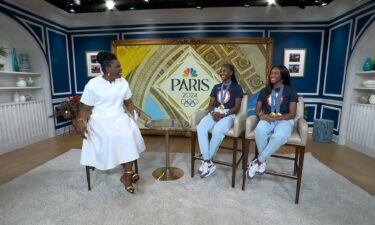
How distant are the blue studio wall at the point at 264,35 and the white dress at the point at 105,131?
Answer: 2836 mm

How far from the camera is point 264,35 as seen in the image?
427cm

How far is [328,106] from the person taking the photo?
4.21m

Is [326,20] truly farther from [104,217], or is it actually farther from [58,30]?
[58,30]

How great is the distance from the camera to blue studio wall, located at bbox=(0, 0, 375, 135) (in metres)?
3.92

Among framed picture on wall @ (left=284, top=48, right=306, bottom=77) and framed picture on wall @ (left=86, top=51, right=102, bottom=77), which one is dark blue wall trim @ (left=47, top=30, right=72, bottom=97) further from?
framed picture on wall @ (left=284, top=48, right=306, bottom=77)

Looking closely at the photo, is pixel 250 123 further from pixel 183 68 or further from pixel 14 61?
pixel 14 61

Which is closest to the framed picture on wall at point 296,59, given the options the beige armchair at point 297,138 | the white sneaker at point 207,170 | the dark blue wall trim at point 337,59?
the dark blue wall trim at point 337,59

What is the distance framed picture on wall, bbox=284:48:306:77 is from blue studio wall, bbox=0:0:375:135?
0.09 m

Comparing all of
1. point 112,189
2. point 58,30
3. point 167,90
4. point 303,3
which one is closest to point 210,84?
point 167,90

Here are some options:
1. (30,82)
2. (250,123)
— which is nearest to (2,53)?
(30,82)

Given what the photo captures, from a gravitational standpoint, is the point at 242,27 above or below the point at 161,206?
above

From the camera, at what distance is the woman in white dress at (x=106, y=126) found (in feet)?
6.54

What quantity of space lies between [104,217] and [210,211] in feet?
3.05

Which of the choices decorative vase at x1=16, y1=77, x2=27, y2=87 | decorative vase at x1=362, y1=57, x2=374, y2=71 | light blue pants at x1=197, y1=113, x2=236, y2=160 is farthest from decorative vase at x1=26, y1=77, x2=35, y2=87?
decorative vase at x1=362, y1=57, x2=374, y2=71
